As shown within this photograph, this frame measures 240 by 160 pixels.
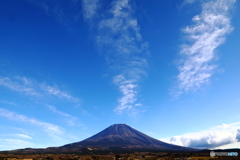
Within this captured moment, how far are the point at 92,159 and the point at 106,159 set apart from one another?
7.05 metres

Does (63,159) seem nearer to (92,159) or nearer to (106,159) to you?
(92,159)

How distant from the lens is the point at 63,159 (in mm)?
88500

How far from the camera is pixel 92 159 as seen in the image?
89.0m

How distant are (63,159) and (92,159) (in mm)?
14151

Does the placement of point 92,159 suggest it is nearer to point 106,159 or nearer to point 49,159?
point 106,159

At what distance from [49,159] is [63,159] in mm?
7171

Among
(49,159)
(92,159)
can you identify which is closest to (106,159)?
(92,159)

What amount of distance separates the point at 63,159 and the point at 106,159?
21119 mm

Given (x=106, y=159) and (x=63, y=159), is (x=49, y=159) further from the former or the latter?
(x=106, y=159)

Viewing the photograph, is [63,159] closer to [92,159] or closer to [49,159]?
[49,159]

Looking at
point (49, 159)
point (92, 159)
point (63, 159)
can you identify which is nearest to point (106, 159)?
point (92, 159)

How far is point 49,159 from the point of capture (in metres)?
89.2
